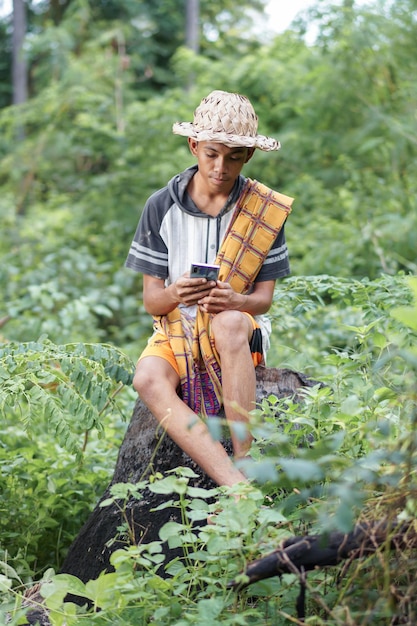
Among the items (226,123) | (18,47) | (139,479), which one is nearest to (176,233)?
(226,123)

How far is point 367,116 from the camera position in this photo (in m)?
9.30

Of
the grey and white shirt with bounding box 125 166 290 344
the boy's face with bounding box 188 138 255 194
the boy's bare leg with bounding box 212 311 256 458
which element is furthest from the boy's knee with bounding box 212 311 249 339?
the boy's face with bounding box 188 138 255 194

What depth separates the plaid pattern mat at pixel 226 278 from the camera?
3.38 meters

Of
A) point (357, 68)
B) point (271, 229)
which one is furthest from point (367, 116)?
point (271, 229)

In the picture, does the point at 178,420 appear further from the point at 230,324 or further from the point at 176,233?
the point at 176,233

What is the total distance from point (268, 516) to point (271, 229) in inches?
64.1

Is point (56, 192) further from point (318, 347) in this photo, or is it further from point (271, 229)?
point (271, 229)

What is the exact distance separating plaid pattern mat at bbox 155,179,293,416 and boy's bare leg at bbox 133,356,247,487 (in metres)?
0.10

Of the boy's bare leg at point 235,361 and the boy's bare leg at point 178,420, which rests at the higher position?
the boy's bare leg at point 235,361

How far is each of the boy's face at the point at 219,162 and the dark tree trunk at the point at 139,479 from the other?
80 centimetres

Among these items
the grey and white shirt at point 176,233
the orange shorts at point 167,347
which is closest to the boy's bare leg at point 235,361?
the orange shorts at point 167,347

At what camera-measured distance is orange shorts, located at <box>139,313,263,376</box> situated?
3.37 meters

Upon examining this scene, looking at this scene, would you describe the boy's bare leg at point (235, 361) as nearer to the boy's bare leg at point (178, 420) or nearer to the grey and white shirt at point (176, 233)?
the boy's bare leg at point (178, 420)

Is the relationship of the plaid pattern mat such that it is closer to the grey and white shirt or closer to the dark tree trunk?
the grey and white shirt
